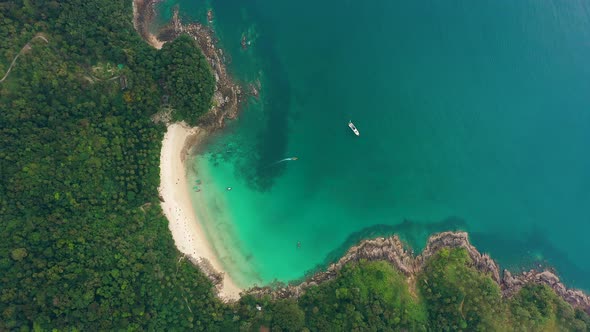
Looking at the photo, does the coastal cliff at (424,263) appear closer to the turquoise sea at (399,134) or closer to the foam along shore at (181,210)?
the turquoise sea at (399,134)

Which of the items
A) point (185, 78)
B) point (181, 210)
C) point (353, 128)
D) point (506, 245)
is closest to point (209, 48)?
point (185, 78)

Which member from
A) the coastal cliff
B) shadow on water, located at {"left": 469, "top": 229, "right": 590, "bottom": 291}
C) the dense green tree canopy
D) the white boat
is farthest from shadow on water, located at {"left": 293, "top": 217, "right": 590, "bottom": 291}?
the dense green tree canopy

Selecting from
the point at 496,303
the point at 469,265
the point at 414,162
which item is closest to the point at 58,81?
the point at 414,162

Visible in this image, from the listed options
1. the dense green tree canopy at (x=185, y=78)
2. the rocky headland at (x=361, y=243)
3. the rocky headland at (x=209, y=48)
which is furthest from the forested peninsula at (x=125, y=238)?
the rocky headland at (x=209, y=48)

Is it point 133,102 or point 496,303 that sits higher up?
point 133,102

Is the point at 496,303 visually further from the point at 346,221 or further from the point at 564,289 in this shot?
the point at 346,221

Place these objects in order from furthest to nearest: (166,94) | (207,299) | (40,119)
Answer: (166,94) < (207,299) < (40,119)

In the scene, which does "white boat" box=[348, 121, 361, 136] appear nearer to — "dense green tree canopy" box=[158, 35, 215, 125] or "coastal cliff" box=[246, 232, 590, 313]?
"coastal cliff" box=[246, 232, 590, 313]
